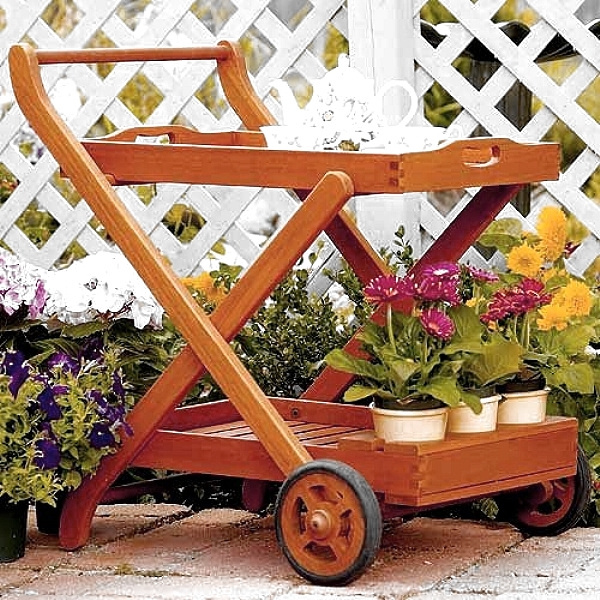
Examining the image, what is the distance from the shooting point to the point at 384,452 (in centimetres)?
279

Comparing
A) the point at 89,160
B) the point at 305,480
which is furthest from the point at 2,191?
the point at 305,480

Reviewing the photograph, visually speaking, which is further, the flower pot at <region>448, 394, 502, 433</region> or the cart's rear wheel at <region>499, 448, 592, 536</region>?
the cart's rear wheel at <region>499, 448, 592, 536</region>

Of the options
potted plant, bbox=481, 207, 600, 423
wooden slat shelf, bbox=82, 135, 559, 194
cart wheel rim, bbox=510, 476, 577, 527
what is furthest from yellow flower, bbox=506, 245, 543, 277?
cart wheel rim, bbox=510, 476, 577, 527

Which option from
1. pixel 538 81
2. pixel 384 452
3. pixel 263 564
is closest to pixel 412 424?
pixel 384 452

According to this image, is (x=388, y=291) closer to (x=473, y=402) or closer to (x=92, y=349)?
(x=473, y=402)

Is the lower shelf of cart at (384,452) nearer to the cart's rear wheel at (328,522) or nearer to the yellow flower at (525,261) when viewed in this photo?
the cart's rear wheel at (328,522)

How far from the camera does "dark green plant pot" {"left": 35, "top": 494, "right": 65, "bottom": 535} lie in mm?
3225

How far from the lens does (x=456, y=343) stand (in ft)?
9.28

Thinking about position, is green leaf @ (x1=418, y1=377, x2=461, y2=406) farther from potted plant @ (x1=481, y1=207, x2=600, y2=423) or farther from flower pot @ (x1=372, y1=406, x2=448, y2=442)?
potted plant @ (x1=481, y1=207, x2=600, y2=423)

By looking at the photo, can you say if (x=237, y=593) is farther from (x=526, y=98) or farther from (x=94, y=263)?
(x=526, y=98)

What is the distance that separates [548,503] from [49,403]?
3.26ft

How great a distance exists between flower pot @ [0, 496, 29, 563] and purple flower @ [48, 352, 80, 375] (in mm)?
257

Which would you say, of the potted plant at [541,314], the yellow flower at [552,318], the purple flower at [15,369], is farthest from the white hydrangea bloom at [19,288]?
the yellow flower at [552,318]

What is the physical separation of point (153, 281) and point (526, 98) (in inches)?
56.6
